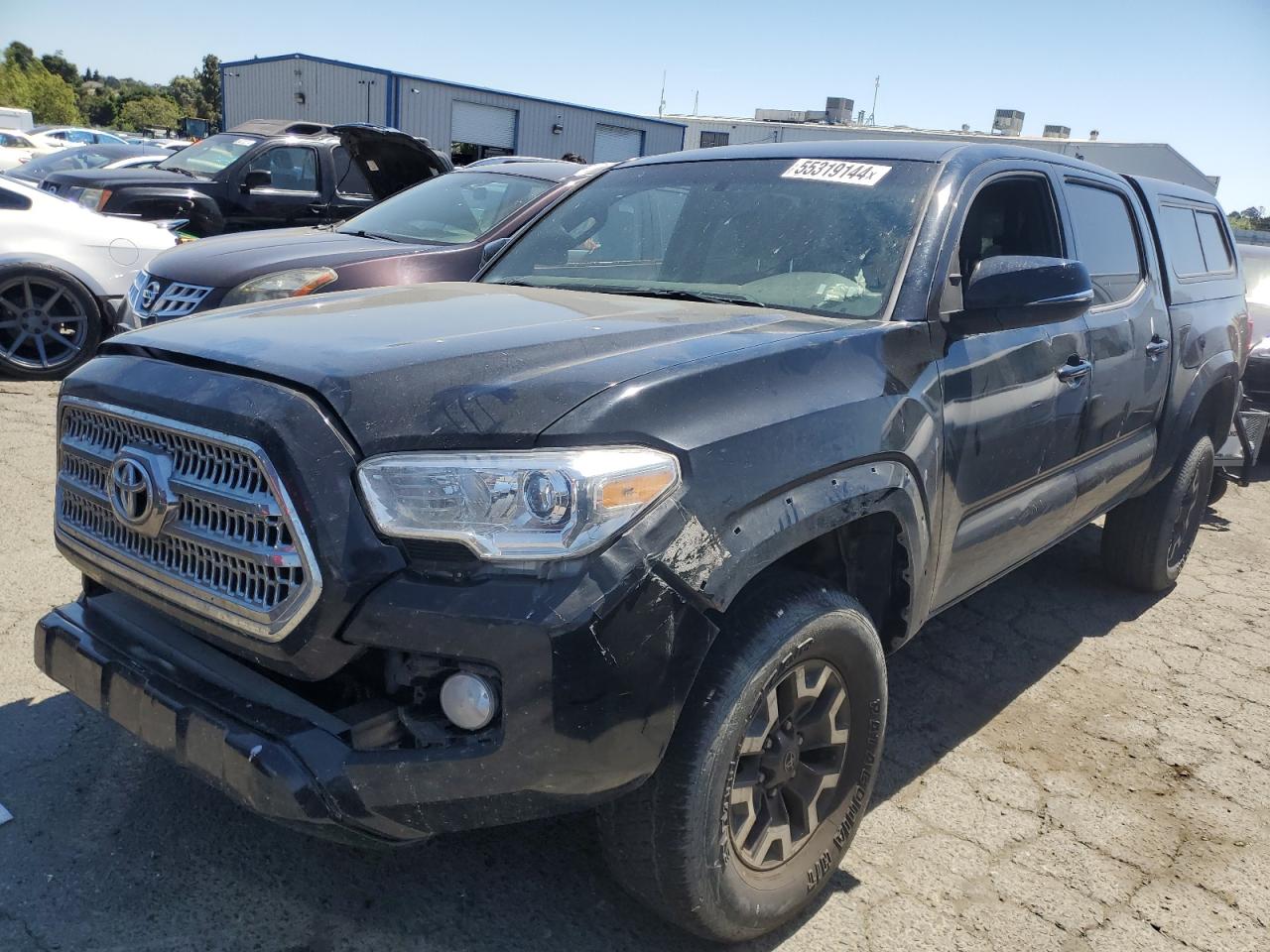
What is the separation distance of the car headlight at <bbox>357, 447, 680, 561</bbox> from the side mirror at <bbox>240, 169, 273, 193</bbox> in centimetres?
902

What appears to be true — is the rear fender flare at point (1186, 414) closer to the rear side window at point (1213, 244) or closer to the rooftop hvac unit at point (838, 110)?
the rear side window at point (1213, 244)

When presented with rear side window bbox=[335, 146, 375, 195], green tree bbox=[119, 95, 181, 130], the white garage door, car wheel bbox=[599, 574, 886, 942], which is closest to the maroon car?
car wheel bbox=[599, 574, 886, 942]

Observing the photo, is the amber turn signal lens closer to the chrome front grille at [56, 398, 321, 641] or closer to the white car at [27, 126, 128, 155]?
the chrome front grille at [56, 398, 321, 641]

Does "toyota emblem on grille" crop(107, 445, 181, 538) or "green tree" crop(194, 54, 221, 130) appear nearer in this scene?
"toyota emblem on grille" crop(107, 445, 181, 538)

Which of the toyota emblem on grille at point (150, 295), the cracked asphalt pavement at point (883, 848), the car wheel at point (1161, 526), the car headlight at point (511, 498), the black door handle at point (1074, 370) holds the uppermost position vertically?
the black door handle at point (1074, 370)

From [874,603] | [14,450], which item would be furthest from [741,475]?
[14,450]

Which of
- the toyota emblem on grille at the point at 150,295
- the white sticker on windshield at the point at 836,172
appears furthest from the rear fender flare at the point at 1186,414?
the toyota emblem on grille at the point at 150,295

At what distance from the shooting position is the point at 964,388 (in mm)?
2863

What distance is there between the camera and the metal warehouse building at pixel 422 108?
2875 centimetres

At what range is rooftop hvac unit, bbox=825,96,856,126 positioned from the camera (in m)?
Result: 42.7

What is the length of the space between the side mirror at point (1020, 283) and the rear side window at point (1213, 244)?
2618mm

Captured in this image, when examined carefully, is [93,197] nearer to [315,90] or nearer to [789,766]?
[789,766]

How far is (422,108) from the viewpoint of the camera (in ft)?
96.9

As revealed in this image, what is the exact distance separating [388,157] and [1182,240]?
25.8 feet
